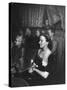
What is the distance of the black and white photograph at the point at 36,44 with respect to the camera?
4707mm

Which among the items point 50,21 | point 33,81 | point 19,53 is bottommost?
point 33,81

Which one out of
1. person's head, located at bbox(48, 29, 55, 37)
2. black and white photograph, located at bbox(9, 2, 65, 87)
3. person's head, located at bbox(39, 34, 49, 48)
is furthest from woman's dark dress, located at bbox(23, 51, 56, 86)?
person's head, located at bbox(48, 29, 55, 37)

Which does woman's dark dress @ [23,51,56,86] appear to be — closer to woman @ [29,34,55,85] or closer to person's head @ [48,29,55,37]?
woman @ [29,34,55,85]

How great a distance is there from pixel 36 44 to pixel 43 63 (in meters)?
0.28

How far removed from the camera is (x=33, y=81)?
480 centimetres

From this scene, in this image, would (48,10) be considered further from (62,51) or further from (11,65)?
(11,65)

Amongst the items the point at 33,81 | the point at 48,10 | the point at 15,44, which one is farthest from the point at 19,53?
the point at 48,10

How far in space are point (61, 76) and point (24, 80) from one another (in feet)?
1.80

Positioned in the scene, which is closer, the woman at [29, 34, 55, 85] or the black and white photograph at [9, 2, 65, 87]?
the black and white photograph at [9, 2, 65, 87]

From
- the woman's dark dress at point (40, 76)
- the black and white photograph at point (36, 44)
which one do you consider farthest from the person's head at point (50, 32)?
the woman's dark dress at point (40, 76)

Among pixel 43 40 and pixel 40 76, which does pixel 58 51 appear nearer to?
pixel 43 40

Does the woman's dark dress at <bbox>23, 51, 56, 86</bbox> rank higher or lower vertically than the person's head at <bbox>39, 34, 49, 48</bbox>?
lower

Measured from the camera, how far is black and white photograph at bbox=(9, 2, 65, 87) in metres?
4.71

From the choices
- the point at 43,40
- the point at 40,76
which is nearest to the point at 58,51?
the point at 43,40
